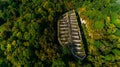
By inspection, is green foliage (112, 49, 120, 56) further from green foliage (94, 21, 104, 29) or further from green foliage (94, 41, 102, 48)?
green foliage (94, 21, 104, 29)

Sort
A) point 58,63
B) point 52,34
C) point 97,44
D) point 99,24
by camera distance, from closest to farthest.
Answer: point 58,63 → point 97,44 → point 52,34 → point 99,24

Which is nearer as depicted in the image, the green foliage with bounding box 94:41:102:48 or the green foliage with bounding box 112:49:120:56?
the green foliage with bounding box 112:49:120:56

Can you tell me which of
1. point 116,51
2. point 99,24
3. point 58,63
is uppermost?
point 99,24

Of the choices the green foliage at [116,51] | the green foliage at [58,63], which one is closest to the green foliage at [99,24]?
the green foliage at [116,51]

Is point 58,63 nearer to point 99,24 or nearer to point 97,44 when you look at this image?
point 97,44

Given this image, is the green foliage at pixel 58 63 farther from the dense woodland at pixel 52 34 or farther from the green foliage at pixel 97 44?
the green foliage at pixel 97 44

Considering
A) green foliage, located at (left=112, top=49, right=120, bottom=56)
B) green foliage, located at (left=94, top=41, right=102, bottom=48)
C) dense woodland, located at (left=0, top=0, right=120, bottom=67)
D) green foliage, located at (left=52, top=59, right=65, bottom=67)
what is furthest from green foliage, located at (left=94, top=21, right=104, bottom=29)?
green foliage, located at (left=52, top=59, right=65, bottom=67)

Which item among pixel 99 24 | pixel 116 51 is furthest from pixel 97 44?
pixel 99 24

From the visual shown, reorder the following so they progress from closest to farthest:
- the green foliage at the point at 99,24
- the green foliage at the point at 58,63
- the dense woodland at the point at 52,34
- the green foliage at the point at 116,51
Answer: the green foliage at the point at 58,63 → the dense woodland at the point at 52,34 → the green foliage at the point at 116,51 → the green foliage at the point at 99,24

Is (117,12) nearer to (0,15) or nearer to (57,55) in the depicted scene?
(57,55)
